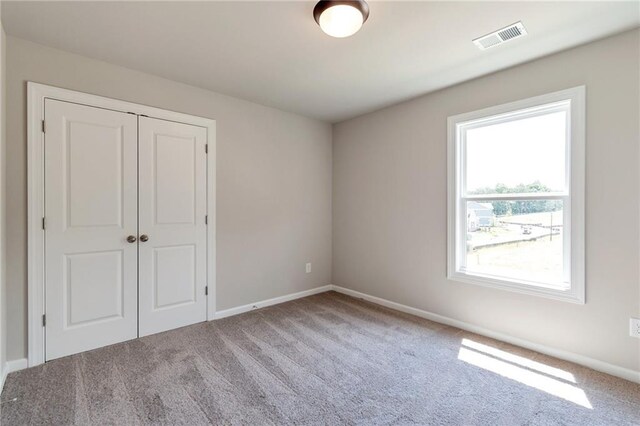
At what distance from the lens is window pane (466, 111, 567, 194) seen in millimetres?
2447

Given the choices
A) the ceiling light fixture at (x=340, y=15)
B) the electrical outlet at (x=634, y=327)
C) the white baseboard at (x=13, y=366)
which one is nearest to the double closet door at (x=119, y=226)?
the white baseboard at (x=13, y=366)

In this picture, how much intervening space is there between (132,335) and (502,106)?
3.98 meters

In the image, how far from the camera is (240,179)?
135 inches

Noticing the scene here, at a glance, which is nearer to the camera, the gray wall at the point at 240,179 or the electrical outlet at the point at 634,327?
the electrical outlet at the point at 634,327

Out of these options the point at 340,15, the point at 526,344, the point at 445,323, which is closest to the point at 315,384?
the point at 445,323

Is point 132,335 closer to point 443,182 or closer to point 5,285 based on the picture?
point 5,285

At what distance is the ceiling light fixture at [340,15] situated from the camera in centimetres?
173

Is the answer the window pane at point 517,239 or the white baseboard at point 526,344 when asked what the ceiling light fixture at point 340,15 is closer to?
the window pane at point 517,239

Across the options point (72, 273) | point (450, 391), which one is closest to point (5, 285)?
point (72, 273)

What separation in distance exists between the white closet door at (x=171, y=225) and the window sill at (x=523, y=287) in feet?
8.85

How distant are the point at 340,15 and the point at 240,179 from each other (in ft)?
6.96

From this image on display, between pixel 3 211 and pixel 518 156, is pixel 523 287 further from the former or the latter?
pixel 3 211

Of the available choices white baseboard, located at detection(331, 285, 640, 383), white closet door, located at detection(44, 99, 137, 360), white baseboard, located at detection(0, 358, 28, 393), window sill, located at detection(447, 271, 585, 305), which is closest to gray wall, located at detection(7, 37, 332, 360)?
white baseboard, located at detection(0, 358, 28, 393)

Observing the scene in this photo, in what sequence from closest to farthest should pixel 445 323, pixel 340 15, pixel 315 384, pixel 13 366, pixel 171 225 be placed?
pixel 340 15 < pixel 315 384 < pixel 13 366 < pixel 171 225 < pixel 445 323
